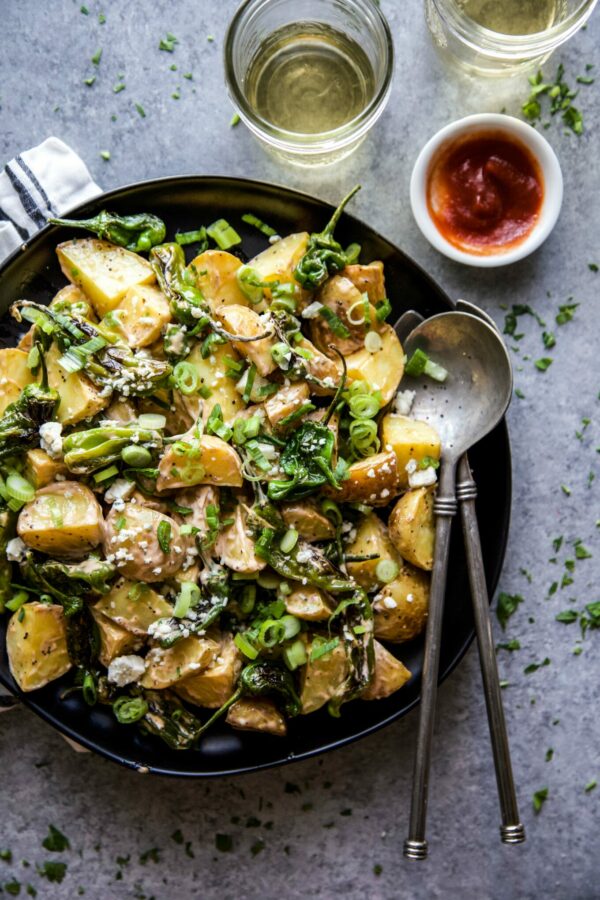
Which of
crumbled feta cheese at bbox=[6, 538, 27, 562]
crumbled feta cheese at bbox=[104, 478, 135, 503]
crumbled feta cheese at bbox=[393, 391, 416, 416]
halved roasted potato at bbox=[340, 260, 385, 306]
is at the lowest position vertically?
crumbled feta cheese at bbox=[6, 538, 27, 562]

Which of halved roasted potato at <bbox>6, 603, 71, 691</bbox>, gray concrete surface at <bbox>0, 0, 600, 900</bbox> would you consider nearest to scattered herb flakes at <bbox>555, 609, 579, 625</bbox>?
gray concrete surface at <bbox>0, 0, 600, 900</bbox>

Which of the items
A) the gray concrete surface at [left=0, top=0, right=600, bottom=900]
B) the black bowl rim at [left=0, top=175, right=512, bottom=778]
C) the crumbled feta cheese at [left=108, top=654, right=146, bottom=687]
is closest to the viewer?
the crumbled feta cheese at [left=108, top=654, right=146, bottom=687]

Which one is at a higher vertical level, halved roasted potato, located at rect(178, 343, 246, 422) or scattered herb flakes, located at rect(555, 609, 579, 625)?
halved roasted potato, located at rect(178, 343, 246, 422)

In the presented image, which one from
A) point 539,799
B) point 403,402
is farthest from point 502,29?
point 539,799

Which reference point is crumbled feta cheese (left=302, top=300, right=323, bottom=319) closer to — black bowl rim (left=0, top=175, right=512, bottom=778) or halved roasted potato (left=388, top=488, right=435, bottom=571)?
black bowl rim (left=0, top=175, right=512, bottom=778)

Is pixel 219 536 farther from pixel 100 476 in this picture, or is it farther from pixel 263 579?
pixel 100 476
